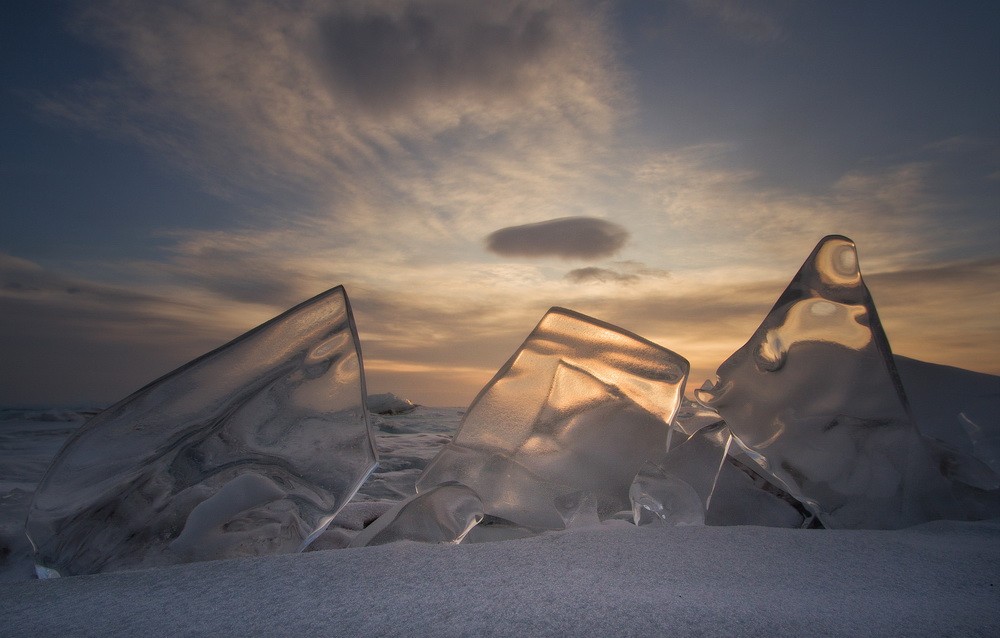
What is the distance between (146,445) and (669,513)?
1214 millimetres

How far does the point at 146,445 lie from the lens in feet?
4.39

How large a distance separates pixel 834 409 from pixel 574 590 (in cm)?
102

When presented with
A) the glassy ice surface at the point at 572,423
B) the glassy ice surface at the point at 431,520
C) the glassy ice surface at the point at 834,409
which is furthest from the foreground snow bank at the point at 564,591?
the glassy ice surface at the point at 572,423

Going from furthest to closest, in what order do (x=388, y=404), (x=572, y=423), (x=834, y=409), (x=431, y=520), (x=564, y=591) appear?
(x=388, y=404) → (x=572, y=423) → (x=834, y=409) → (x=431, y=520) → (x=564, y=591)

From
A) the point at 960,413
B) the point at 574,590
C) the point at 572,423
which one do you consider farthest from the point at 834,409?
the point at 574,590

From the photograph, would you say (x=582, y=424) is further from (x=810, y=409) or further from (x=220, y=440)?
(x=220, y=440)

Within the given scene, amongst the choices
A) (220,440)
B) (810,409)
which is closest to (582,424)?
(810,409)

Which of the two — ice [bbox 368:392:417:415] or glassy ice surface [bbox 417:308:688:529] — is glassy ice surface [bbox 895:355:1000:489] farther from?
ice [bbox 368:392:417:415]

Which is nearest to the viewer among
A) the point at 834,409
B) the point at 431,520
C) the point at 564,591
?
the point at 564,591

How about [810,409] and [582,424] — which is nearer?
[810,409]

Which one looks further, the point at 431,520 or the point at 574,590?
the point at 431,520

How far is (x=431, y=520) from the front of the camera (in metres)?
1.27

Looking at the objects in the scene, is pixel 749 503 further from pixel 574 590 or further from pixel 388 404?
pixel 388 404

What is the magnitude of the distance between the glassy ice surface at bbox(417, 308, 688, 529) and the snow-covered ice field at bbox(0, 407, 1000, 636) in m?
0.39
